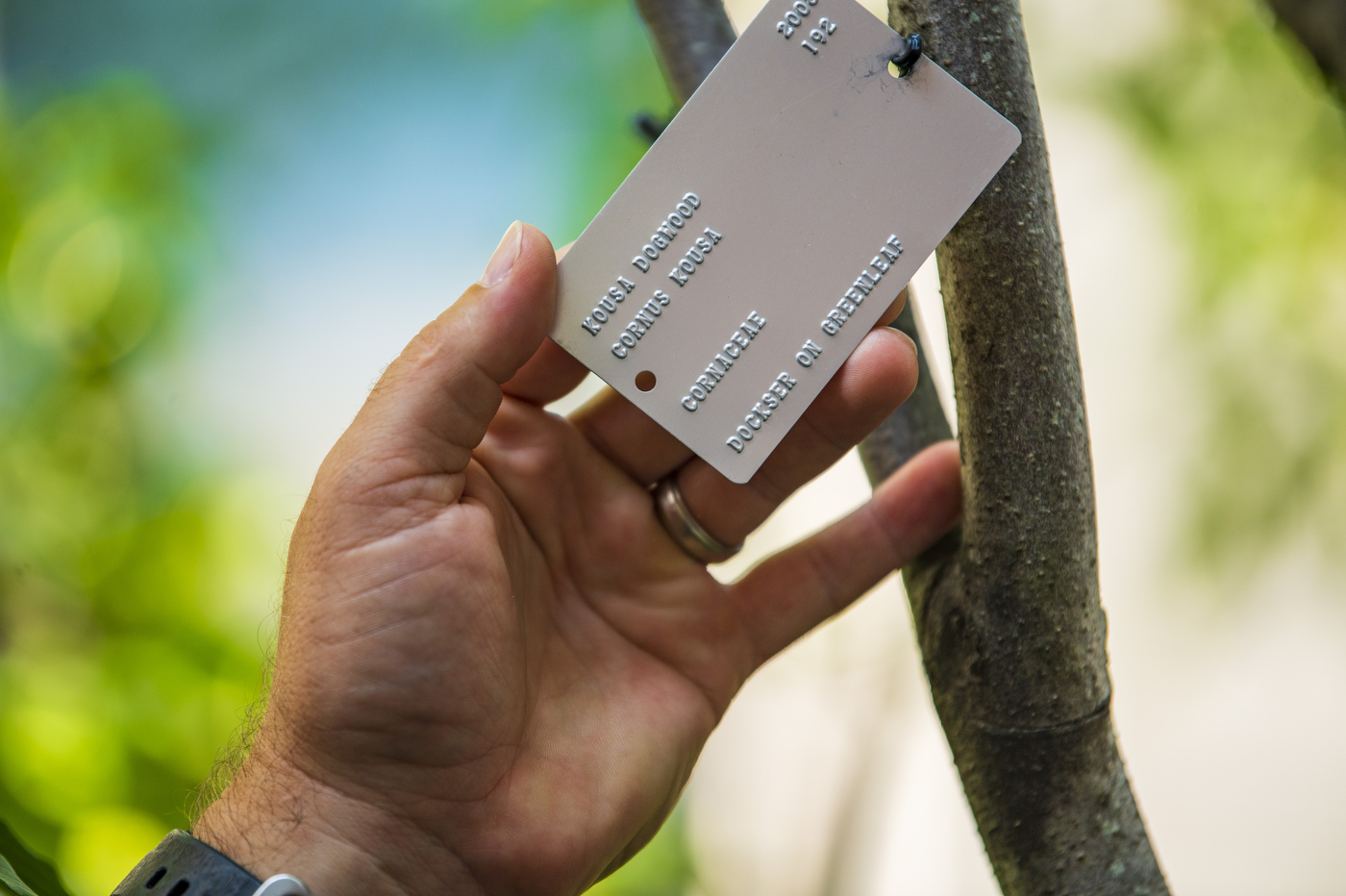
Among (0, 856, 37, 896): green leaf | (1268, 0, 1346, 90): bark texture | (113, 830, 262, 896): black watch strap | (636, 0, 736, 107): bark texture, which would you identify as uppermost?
(1268, 0, 1346, 90): bark texture

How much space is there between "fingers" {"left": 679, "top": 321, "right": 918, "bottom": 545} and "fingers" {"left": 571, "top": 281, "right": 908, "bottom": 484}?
2 centimetres

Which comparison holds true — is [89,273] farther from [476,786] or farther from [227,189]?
[476,786]

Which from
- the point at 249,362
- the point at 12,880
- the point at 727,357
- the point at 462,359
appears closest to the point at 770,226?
the point at 727,357

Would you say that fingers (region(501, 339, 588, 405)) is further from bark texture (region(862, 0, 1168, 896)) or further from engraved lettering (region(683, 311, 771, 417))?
bark texture (region(862, 0, 1168, 896))

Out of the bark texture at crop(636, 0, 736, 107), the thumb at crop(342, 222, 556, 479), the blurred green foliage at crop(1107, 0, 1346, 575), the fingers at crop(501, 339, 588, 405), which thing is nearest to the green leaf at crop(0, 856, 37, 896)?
the thumb at crop(342, 222, 556, 479)

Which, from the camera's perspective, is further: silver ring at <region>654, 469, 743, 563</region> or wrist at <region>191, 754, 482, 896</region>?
silver ring at <region>654, 469, 743, 563</region>

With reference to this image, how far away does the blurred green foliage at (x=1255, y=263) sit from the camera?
877 mm

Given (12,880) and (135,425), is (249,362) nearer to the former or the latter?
(135,425)

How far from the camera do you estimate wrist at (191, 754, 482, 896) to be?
506mm

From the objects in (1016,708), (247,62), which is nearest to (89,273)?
(247,62)

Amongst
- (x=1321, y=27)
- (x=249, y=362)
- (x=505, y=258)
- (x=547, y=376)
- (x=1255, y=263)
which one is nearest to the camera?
(x=1321, y=27)

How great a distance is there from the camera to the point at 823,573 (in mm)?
708

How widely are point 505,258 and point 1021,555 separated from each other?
0.39 meters

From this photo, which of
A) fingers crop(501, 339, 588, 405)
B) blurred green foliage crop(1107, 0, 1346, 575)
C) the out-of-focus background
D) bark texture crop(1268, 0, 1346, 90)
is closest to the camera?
bark texture crop(1268, 0, 1346, 90)
